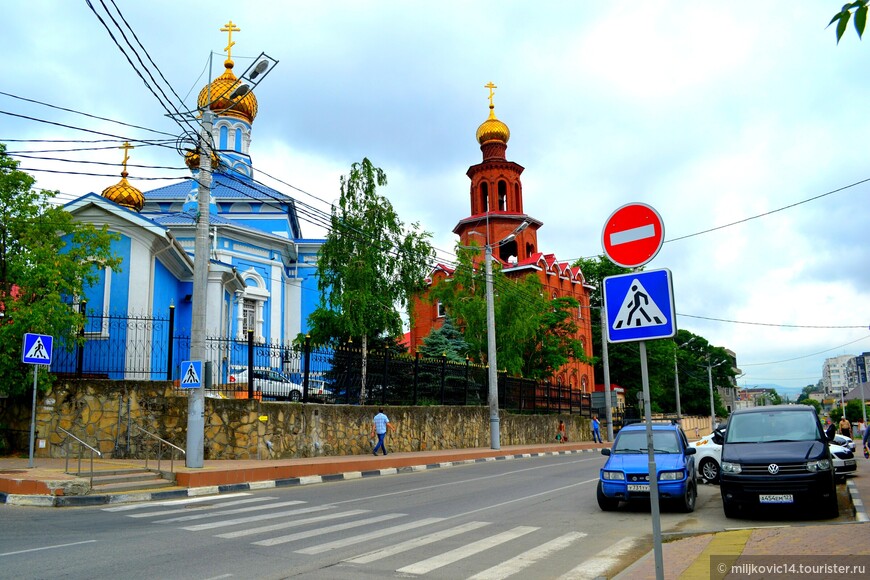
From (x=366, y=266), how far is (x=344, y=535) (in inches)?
766

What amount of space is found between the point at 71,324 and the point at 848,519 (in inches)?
657

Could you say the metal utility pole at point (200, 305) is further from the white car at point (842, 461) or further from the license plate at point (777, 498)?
the white car at point (842, 461)

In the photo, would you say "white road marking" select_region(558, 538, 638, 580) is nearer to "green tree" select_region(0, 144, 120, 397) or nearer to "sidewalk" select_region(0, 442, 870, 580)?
"sidewalk" select_region(0, 442, 870, 580)

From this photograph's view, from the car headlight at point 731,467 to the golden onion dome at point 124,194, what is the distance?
113 ft

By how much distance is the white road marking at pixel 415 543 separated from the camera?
7953 mm

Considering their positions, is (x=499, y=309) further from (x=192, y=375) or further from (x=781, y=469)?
(x=781, y=469)

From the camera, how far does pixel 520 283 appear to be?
43938mm

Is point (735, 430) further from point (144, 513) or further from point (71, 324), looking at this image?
point (71, 324)

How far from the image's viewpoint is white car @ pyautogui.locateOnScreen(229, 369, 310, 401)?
2109cm

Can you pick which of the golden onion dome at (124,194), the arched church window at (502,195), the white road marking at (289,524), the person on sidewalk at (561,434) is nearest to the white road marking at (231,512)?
the white road marking at (289,524)

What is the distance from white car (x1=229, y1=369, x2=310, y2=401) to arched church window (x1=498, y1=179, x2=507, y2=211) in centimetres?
3535

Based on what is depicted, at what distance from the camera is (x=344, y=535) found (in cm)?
941

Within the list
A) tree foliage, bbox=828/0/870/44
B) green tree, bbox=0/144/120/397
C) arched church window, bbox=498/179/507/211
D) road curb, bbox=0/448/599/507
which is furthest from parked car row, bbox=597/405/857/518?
arched church window, bbox=498/179/507/211

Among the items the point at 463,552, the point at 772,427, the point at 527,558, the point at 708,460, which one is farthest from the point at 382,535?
the point at 708,460
